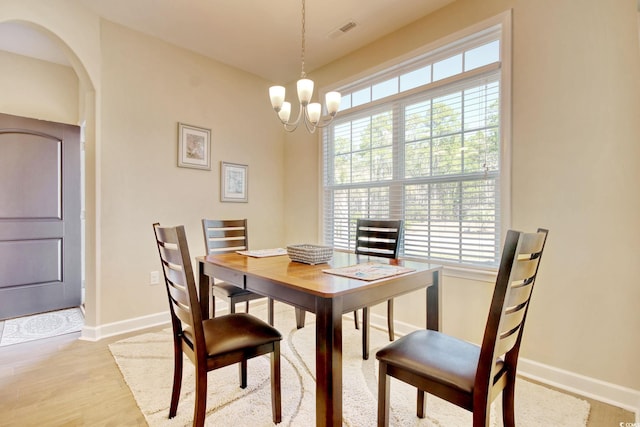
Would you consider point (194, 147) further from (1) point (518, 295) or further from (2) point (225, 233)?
(1) point (518, 295)

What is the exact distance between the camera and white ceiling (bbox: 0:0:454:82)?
97.5 inches

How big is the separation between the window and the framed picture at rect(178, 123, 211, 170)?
58.9 inches

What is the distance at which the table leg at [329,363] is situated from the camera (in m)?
1.15

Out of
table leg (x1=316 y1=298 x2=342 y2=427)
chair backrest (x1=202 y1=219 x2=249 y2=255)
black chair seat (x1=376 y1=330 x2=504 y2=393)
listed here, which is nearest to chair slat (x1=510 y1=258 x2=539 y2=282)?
black chair seat (x1=376 y1=330 x2=504 y2=393)

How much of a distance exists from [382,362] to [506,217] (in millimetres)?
1472

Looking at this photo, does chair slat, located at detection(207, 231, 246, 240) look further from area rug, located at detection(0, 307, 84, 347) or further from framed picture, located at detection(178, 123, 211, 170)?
area rug, located at detection(0, 307, 84, 347)

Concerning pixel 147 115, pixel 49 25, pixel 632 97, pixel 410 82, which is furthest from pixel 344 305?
pixel 49 25

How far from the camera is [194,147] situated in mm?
3229

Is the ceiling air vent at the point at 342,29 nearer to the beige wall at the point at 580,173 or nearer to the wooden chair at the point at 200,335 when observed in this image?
the beige wall at the point at 580,173

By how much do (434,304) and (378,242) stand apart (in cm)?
77

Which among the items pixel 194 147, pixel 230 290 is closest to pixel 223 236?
pixel 230 290

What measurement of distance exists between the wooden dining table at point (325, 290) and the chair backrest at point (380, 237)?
424mm

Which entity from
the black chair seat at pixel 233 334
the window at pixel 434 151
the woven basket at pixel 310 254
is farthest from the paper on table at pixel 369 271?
the window at pixel 434 151

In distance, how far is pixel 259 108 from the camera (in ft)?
12.5
